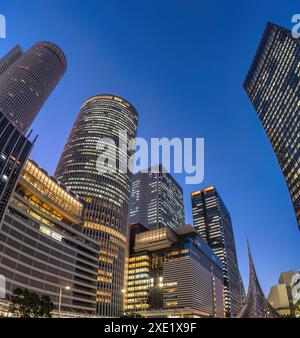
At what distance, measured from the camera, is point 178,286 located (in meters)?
182

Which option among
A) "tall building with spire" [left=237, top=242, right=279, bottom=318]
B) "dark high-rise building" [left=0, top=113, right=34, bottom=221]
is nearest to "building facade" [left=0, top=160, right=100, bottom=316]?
"dark high-rise building" [left=0, top=113, right=34, bottom=221]

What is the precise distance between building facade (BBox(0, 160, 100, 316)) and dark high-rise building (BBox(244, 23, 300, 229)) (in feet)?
364

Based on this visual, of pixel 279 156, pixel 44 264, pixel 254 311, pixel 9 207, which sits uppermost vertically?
pixel 279 156

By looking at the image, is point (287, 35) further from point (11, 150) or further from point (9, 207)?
point (9, 207)

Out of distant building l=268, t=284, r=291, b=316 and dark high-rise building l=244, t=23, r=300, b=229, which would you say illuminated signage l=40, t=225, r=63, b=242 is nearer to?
dark high-rise building l=244, t=23, r=300, b=229

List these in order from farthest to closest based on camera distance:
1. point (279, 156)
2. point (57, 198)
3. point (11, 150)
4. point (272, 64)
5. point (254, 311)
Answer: point (272, 64)
point (279, 156)
point (57, 198)
point (11, 150)
point (254, 311)

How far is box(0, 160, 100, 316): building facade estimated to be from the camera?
3659 inches

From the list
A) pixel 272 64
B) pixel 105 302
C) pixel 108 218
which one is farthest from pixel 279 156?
pixel 105 302

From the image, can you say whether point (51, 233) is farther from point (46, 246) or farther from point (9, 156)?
point (9, 156)

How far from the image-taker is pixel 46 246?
109 m

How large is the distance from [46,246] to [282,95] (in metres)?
151

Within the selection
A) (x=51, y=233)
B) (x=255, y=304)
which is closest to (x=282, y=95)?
(x=255, y=304)
